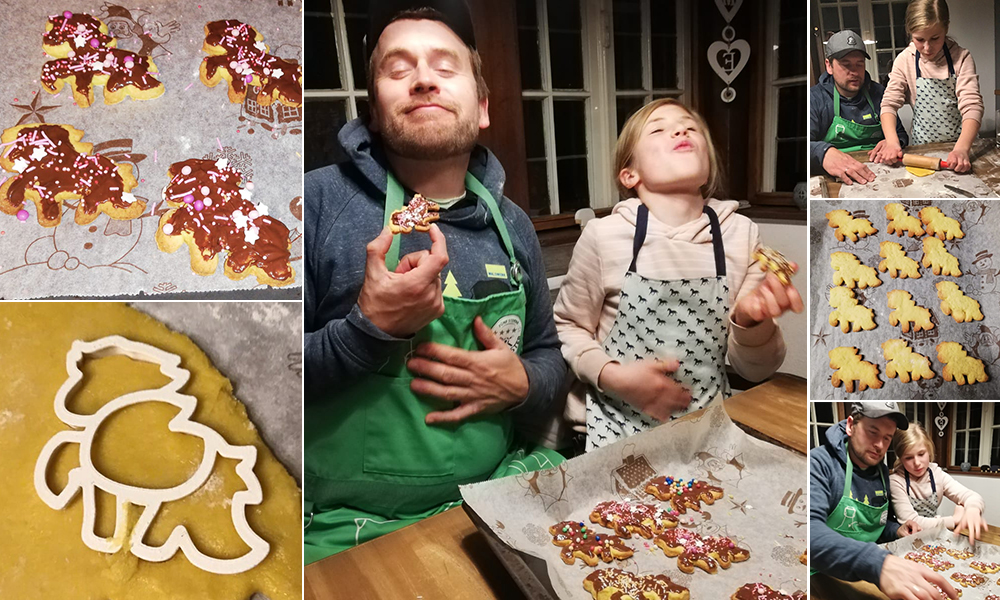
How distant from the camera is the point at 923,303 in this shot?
1.43 m

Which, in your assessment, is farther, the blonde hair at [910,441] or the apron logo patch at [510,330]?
the blonde hair at [910,441]

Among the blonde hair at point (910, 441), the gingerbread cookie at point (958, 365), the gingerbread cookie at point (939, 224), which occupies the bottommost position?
the blonde hair at point (910, 441)

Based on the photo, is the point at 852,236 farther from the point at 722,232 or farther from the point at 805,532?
the point at 805,532

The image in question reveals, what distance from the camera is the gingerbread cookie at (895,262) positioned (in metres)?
1.44

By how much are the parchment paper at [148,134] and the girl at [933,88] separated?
3.90ft

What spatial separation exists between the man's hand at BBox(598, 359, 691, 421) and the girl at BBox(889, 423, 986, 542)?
0.48m

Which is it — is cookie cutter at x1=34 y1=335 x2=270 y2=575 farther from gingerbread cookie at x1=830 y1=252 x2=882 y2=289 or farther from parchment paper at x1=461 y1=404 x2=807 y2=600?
gingerbread cookie at x1=830 y1=252 x2=882 y2=289

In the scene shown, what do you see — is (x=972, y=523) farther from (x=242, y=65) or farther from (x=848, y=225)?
(x=242, y=65)

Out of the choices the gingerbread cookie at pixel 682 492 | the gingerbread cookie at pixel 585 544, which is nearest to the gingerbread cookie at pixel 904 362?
the gingerbread cookie at pixel 682 492

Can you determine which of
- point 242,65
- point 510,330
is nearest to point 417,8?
point 242,65

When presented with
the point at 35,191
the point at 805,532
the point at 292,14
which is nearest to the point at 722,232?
the point at 805,532

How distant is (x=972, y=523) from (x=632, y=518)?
70cm

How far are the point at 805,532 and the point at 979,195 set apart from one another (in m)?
0.77

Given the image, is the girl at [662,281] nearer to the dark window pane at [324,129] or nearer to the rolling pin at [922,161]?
the rolling pin at [922,161]
